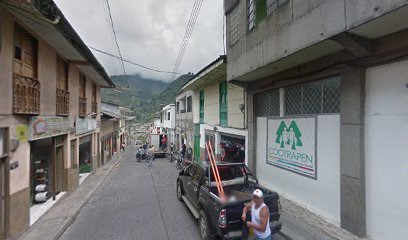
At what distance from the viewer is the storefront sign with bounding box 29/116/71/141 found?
655cm

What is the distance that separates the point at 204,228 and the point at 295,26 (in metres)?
5.05

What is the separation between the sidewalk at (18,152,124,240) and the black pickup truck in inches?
138

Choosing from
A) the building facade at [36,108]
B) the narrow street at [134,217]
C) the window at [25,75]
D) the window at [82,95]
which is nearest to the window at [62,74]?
the building facade at [36,108]

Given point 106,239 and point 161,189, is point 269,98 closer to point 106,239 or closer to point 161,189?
point 161,189

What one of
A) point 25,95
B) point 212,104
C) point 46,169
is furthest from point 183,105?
point 25,95

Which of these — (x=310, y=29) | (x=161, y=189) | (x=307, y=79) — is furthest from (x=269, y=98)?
(x=161, y=189)

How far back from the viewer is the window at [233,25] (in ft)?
29.5

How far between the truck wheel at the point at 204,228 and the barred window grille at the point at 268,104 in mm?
4635

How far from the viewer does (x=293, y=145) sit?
7.46m

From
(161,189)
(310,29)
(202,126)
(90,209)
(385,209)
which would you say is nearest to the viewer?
(385,209)

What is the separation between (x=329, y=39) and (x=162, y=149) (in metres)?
23.4

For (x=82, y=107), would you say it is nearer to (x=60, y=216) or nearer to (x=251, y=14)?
(x=60, y=216)

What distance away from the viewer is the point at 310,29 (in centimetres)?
503

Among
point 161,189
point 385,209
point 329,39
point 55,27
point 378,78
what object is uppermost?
point 55,27
